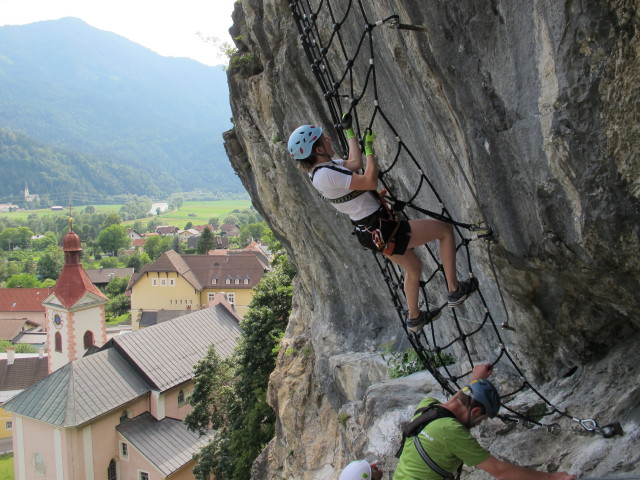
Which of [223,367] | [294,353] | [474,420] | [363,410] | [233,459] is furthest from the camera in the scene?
[223,367]

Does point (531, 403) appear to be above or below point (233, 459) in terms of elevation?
above

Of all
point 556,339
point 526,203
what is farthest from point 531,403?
point 526,203

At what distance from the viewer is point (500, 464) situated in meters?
3.99

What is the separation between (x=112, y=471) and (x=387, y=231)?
31260 mm

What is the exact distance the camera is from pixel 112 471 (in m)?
31.1

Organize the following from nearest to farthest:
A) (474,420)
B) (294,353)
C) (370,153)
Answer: (474,420) < (370,153) < (294,353)

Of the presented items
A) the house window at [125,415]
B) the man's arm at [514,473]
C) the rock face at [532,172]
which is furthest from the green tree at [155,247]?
the man's arm at [514,473]

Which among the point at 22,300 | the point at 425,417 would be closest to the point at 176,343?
the point at 425,417

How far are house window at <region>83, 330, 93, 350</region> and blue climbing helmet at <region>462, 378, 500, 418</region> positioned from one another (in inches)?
1628

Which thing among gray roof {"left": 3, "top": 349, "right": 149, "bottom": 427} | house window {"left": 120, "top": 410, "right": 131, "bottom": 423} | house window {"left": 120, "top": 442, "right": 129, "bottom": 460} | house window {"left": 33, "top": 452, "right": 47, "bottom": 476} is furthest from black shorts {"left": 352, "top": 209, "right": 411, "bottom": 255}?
house window {"left": 33, "top": 452, "right": 47, "bottom": 476}

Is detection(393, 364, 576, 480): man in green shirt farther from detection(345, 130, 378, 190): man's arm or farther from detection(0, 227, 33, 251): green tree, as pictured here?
detection(0, 227, 33, 251): green tree

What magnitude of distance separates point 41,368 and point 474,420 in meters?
51.2

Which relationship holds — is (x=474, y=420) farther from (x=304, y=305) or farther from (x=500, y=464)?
(x=304, y=305)

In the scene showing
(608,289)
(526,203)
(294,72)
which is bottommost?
(608,289)
